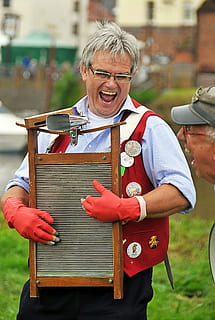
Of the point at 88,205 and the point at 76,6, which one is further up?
the point at 88,205

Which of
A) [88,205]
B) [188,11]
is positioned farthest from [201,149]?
[188,11]

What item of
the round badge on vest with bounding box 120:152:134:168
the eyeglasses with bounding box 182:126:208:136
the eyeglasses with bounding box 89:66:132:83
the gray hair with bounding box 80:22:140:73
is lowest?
the round badge on vest with bounding box 120:152:134:168

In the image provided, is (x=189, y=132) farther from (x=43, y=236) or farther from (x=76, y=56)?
(x=76, y=56)

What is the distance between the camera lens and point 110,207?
3445mm

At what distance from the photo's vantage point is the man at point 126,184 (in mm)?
3592

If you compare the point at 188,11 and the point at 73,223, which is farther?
the point at 188,11

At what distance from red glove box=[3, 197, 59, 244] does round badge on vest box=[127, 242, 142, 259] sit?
364 millimetres

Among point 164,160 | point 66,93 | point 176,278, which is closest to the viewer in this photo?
point 164,160

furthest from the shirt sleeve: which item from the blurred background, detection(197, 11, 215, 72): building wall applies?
detection(197, 11, 215, 72): building wall

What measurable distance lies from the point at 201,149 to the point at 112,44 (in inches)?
27.4

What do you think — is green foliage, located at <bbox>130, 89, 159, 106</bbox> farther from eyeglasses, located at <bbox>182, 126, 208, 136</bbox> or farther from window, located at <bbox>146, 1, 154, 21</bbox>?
window, located at <bbox>146, 1, 154, 21</bbox>

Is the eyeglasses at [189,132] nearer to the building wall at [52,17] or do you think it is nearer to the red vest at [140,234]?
the red vest at [140,234]

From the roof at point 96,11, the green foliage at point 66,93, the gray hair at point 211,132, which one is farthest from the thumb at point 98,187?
the roof at point 96,11

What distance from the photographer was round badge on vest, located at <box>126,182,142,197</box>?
368 centimetres
